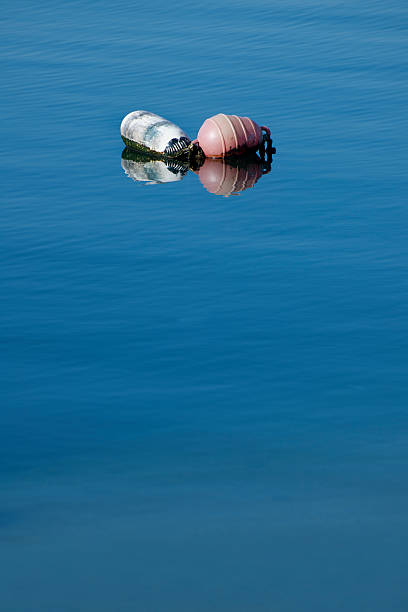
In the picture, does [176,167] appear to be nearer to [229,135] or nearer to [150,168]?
[150,168]

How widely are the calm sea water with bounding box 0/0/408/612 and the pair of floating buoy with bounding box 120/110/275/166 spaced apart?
1109 millimetres

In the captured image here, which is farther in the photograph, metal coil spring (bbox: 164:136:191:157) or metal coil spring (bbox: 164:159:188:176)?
metal coil spring (bbox: 164:136:191:157)

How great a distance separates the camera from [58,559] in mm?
15164

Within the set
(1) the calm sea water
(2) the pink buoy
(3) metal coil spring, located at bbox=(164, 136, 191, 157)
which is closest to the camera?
(1) the calm sea water

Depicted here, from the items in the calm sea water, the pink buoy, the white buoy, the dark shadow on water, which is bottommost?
the calm sea water

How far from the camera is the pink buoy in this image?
34.8 m

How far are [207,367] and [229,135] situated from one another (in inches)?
642

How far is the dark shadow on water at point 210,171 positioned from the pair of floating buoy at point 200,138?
0.89 feet

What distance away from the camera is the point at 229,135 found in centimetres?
3516

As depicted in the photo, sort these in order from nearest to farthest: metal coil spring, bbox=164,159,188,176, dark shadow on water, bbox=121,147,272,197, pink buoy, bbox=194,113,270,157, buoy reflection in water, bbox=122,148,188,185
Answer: dark shadow on water, bbox=121,147,272,197 < buoy reflection in water, bbox=122,148,188,185 < pink buoy, bbox=194,113,270,157 < metal coil spring, bbox=164,159,188,176

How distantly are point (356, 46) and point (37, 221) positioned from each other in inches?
1069

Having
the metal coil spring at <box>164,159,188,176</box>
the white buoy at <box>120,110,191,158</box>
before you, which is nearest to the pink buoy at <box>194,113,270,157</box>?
the white buoy at <box>120,110,191,158</box>

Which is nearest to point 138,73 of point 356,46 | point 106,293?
point 356,46

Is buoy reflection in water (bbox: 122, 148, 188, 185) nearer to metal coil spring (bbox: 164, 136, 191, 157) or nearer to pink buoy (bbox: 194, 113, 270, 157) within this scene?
metal coil spring (bbox: 164, 136, 191, 157)
